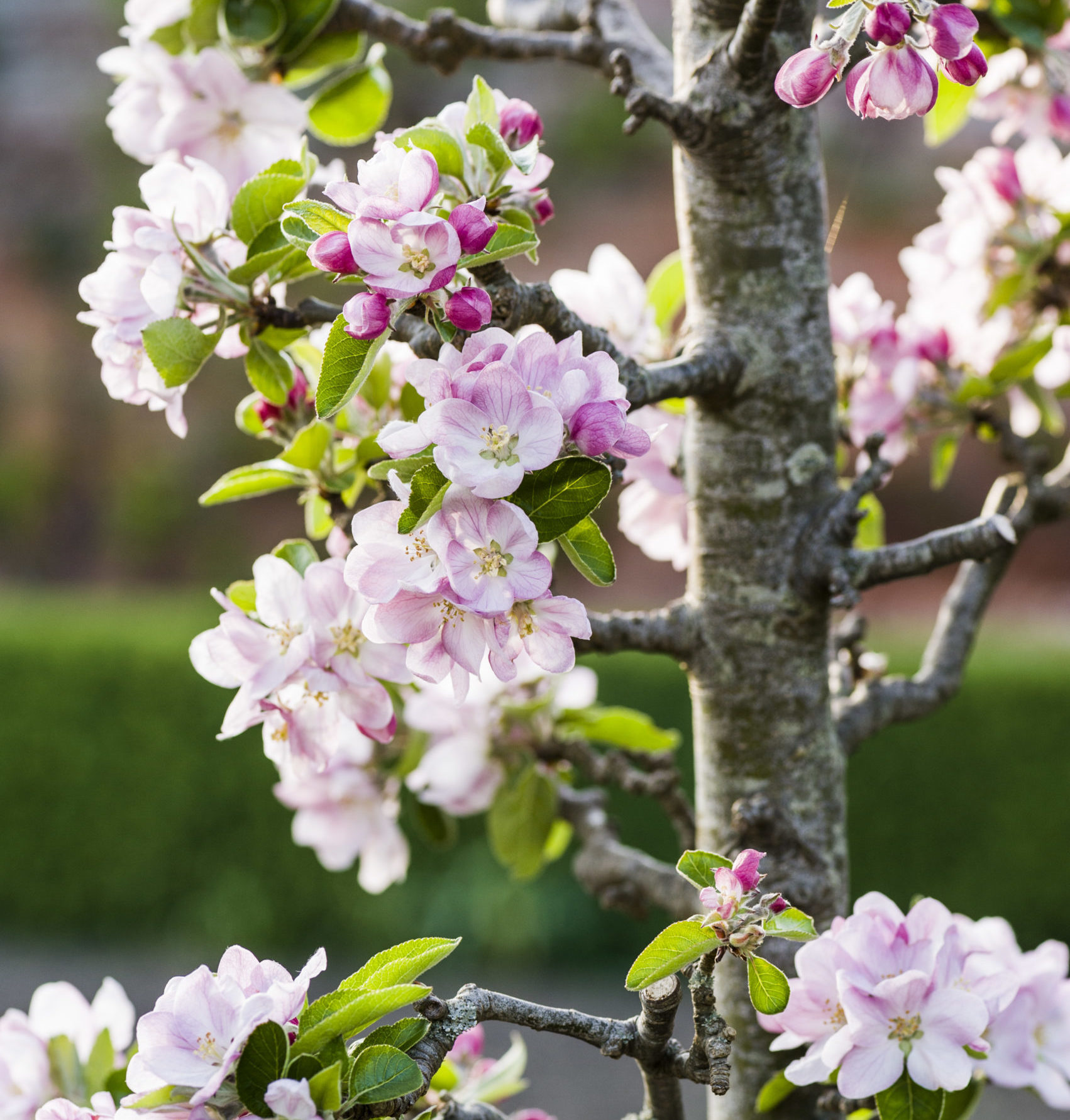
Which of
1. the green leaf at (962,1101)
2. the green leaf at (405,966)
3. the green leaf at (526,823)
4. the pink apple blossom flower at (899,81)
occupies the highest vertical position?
the pink apple blossom flower at (899,81)

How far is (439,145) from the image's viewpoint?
2.34ft

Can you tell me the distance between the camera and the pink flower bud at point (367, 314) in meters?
0.63

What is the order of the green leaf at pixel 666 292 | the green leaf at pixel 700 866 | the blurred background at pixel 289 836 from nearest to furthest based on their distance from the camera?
1. the green leaf at pixel 700 866
2. the green leaf at pixel 666 292
3. the blurred background at pixel 289 836

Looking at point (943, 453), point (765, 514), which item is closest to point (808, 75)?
point (765, 514)

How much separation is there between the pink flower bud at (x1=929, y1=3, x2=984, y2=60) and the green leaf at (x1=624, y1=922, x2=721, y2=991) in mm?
515

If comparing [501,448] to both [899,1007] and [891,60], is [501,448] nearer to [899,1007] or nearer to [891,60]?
[891,60]

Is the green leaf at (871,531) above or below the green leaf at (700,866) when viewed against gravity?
above

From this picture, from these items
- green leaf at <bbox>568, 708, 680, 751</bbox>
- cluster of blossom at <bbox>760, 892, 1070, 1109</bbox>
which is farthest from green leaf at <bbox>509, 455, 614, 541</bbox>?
green leaf at <bbox>568, 708, 680, 751</bbox>

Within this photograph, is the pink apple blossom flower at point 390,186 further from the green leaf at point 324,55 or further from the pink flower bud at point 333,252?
the green leaf at point 324,55

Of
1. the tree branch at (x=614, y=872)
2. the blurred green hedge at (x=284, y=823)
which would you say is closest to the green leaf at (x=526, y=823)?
the tree branch at (x=614, y=872)

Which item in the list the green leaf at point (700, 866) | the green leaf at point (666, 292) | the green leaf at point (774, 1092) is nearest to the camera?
the green leaf at point (700, 866)

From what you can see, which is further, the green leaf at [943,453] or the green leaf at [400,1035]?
the green leaf at [943,453]

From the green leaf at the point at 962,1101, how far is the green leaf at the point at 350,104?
1.01 m

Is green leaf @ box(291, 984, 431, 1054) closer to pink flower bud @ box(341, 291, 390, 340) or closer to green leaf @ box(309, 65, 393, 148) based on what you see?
pink flower bud @ box(341, 291, 390, 340)
